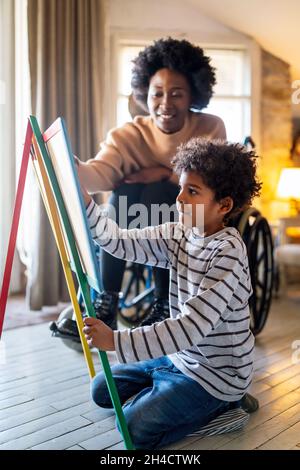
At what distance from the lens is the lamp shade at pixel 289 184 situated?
3434 millimetres

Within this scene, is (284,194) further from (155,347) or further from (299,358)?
(155,347)

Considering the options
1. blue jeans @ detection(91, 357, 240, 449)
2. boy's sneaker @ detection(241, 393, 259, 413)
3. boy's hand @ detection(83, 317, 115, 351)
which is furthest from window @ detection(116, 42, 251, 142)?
boy's hand @ detection(83, 317, 115, 351)

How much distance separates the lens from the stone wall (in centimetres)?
357

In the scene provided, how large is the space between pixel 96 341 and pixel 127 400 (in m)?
0.40

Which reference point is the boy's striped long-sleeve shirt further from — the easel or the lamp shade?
the lamp shade

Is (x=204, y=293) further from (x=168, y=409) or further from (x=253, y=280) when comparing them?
(x=253, y=280)

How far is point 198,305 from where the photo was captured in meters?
1.13

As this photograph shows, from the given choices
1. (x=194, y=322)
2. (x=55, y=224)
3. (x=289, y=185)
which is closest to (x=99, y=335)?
(x=194, y=322)

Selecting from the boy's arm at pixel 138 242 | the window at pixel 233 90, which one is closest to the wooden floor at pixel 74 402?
Answer: the boy's arm at pixel 138 242

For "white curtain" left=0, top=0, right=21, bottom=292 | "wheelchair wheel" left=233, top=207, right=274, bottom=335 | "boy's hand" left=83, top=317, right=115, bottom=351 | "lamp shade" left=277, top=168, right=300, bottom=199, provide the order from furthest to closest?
"lamp shade" left=277, top=168, right=300, bottom=199, "white curtain" left=0, top=0, right=21, bottom=292, "wheelchair wheel" left=233, top=207, right=274, bottom=335, "boy's hand" left=83, top=317, right=115, bottom=351

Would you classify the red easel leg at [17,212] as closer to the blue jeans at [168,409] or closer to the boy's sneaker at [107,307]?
the blue jeans at [168,409]

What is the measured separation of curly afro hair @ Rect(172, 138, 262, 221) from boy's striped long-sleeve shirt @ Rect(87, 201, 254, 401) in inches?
4.1

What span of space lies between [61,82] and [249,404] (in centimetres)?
214

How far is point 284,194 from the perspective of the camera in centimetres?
346
